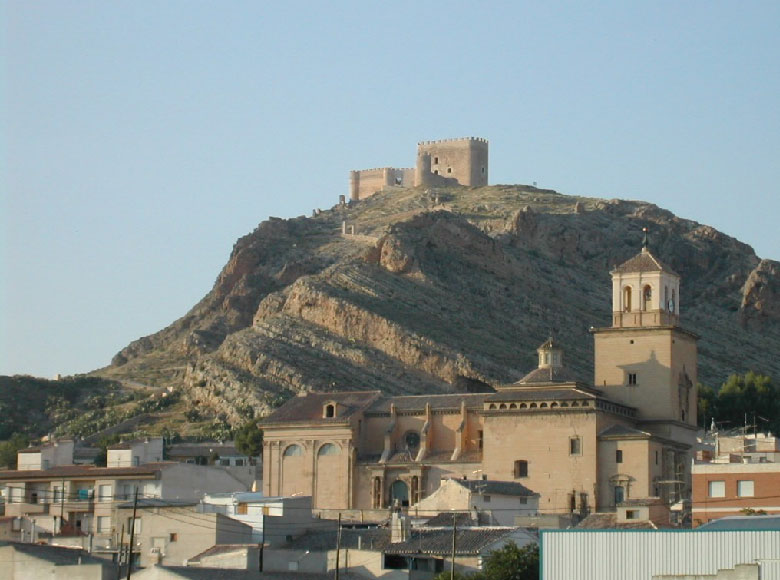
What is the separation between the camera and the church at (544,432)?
327ft

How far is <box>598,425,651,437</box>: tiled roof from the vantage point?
325 feet

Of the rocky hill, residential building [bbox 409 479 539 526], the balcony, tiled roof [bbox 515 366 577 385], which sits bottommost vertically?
the balcony

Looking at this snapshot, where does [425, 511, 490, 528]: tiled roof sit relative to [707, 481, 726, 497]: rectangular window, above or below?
below

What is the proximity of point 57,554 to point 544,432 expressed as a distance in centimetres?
3556

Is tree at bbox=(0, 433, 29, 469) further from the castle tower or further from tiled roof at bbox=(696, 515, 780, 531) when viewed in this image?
tiled roof at bbox=(696, 515, 780, 531)

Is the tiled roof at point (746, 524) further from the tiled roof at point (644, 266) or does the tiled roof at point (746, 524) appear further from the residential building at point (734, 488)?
the tiled roof at point (644, 266)

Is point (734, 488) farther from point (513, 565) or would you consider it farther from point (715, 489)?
point (513, 565)

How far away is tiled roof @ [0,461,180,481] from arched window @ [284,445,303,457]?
10312 millimetres

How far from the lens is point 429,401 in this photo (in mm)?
109312

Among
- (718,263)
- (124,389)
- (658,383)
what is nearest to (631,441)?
(658,383)

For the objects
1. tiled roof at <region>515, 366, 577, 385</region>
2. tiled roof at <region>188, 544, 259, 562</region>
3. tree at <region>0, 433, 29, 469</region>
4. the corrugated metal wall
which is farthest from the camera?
tree at <region>0, 433, 29, 469</region>

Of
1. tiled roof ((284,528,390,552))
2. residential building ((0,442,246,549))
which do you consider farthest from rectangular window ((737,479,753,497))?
residential building ((0,442,246,549))

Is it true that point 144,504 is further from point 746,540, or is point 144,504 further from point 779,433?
point 779,433

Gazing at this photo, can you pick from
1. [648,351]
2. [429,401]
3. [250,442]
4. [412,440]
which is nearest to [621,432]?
[648,351]
